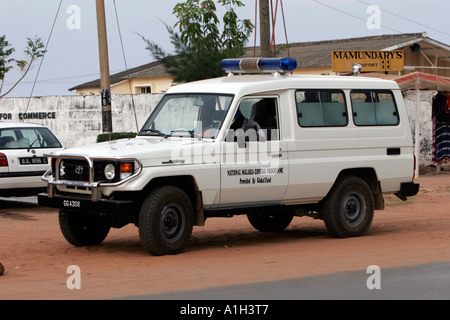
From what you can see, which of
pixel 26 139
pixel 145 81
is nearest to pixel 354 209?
pixel 26 139

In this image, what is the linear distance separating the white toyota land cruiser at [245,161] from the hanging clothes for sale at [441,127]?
11.7 metres

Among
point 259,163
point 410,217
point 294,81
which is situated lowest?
point 410,217

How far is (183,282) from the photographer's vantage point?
8508 mm

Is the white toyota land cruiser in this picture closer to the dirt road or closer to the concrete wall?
the dirt road

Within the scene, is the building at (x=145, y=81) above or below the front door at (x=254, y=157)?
above

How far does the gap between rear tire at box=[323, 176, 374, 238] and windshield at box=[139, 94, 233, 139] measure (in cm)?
223

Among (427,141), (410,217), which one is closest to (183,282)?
(410,217)

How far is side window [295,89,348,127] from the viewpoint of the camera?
11.5 m

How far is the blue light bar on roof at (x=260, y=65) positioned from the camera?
37.7 feet

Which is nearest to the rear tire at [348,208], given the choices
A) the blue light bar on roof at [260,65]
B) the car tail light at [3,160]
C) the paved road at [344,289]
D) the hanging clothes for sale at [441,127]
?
the blue light bar on roof at [260,65]

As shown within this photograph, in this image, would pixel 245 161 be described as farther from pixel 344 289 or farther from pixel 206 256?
pixel 344 289

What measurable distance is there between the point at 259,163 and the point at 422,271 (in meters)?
2.87

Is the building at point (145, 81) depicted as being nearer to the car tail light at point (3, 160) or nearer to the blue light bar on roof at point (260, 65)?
the car tail light at point (3, 160)
